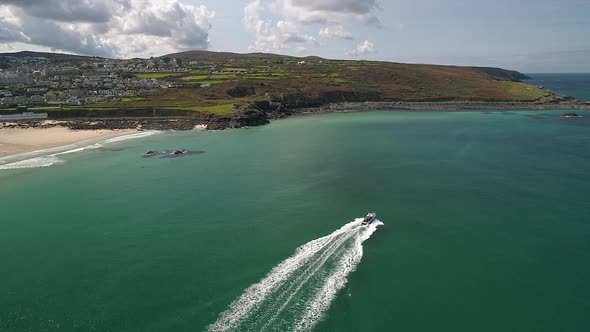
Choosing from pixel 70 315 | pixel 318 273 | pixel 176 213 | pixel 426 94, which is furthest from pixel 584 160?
pixel 426 94

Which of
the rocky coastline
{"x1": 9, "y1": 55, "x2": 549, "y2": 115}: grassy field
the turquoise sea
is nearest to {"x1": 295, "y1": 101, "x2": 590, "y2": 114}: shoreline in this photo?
the rocky coastline

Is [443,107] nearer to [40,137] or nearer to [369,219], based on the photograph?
[369,219]

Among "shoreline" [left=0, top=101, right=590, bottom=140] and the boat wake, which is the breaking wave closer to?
"shoreline" [left=0, top=101, right=590, bottom=140]

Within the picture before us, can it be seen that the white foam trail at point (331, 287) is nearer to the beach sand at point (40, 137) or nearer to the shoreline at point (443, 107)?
the beach sand at point (40, 137)

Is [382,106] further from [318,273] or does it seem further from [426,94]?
[318,273]

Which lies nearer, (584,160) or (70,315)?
(70,315)

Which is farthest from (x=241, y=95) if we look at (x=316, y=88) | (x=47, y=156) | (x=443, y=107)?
(x=47, y=156)
